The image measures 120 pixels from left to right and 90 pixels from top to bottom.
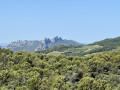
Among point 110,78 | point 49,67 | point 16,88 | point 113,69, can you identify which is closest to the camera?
point 16,88

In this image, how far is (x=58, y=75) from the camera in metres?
57.8

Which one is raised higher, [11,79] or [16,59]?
[16,59]

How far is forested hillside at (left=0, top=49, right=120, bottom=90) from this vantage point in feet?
157

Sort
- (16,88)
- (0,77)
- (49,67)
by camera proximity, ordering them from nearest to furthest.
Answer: (16,88) < (0,77) < (49,67)

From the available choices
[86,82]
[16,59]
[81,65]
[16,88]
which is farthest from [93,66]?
[16,88]

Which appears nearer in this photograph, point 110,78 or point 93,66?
point 110,78

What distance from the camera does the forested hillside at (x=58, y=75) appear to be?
47719 millimetres

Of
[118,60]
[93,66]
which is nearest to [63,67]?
[93,66]

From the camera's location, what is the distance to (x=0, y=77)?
172 feet

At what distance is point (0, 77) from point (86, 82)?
75.3 ft

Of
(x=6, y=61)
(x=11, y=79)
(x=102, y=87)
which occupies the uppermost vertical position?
(x=6, y=61)

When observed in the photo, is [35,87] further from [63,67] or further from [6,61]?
[6,61]

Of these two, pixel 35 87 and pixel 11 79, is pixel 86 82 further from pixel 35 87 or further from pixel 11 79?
pixel 11 79

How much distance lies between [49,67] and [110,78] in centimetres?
2024
